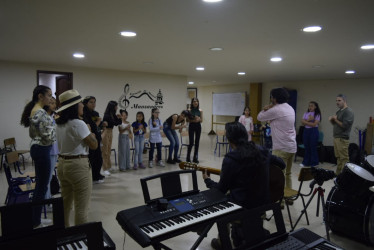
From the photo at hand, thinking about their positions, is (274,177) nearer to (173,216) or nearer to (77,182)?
(173,216)

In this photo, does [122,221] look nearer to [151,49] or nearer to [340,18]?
[340,18]

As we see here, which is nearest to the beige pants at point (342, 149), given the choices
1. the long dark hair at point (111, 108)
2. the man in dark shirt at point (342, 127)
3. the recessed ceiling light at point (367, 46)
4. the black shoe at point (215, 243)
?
the man in dark shirt at point (342, 127)

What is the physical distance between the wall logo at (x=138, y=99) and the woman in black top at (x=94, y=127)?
2451mm

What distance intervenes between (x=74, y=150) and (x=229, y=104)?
9.81 m

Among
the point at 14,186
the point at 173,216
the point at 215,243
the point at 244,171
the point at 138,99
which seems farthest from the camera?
the point at 138,99

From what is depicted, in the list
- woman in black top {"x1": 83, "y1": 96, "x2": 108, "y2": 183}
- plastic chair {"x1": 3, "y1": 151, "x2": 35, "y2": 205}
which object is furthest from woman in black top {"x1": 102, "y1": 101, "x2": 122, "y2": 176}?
plastic chair {"x1": 3, "y1": 151, "x2": 35, "y2": 205}

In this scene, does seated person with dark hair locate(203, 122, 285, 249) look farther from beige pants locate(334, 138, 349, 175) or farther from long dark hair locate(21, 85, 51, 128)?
beige pants locate(334, 138, 349, 175)

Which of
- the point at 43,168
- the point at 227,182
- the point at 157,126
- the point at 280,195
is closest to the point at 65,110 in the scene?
the point at 43,168

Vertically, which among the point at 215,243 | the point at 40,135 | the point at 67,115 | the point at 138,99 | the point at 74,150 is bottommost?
the point at 215,243

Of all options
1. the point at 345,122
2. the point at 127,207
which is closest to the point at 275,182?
the point at 127,207

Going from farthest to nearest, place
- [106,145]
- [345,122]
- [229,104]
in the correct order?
1. [229,104]
2. [106,145]
3. [345,122]

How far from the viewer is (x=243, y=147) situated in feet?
6.41

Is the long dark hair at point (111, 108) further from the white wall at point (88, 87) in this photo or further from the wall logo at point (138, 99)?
the wall logo at point (138, 99)

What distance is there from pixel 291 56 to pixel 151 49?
2407mm
